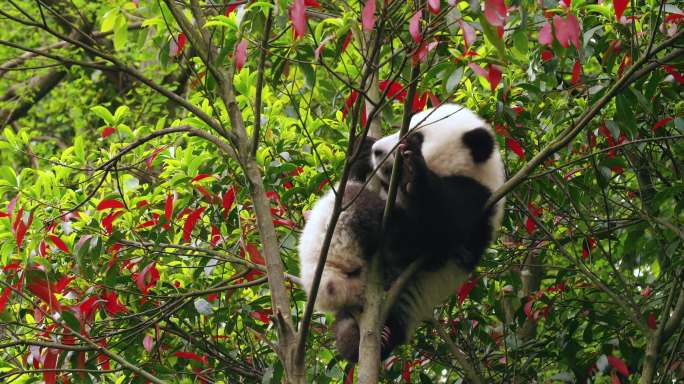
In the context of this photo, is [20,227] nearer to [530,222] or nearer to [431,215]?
[431,215]

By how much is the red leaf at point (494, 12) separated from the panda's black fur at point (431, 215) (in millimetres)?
1679

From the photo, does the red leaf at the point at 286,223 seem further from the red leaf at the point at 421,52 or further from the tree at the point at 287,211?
the red leaf at the point at 421,52

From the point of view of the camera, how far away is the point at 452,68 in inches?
134

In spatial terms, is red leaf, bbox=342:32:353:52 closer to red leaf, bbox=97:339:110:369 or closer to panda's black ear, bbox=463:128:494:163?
panda's black ear, bbox=463:128:494:163

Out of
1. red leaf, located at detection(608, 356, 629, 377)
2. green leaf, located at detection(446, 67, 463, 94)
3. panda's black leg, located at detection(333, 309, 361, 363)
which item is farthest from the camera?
red leaf, located at detection(608, 356, 629, 377)

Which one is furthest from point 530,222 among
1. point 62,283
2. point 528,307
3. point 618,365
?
point 62,283

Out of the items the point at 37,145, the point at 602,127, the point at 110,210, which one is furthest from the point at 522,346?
the point at 37,145

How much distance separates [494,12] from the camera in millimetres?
2152

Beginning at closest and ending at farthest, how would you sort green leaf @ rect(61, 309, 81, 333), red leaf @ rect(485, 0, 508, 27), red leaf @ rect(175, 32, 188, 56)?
red leaf @ rect(485, 0, 508, 27) → red leaf @ rect(175, 32, 188, 56) → green leaf @ rect(61, 309, 81, 333)

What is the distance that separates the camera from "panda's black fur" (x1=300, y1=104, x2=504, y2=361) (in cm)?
400

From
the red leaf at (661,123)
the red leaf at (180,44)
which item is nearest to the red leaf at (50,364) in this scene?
the red leaf at (180,44)

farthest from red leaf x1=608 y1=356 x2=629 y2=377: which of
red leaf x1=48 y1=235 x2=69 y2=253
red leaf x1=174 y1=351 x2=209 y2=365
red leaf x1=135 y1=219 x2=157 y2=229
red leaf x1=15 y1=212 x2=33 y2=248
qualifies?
red leaf x1=15 y1=212 x2=33 y2=248

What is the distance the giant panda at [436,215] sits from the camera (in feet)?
13.1

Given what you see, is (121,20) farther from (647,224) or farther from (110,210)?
(647,224)
